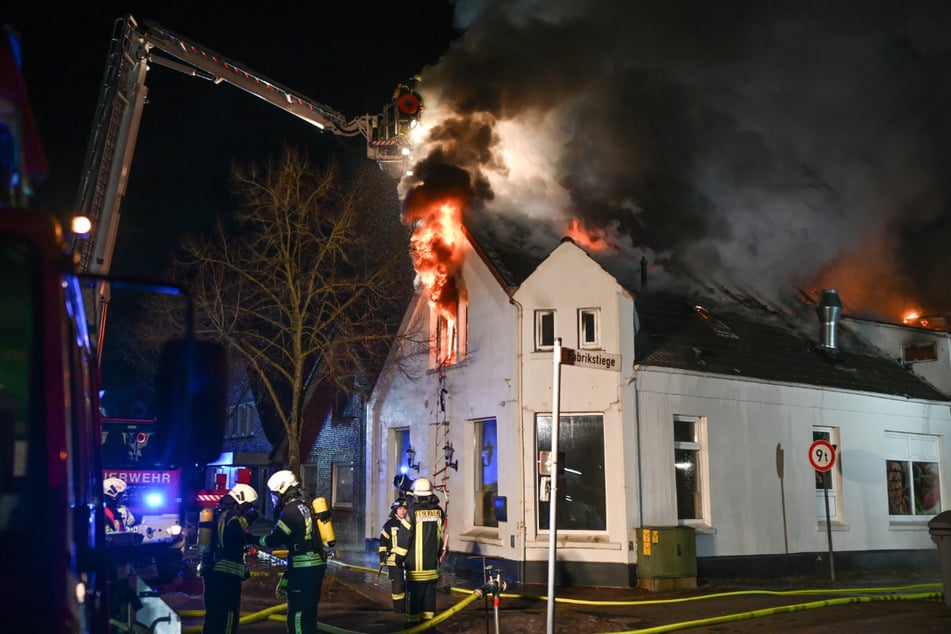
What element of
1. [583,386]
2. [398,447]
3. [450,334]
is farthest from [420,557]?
[398,447]

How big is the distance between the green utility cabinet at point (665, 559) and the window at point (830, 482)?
4.48 metres

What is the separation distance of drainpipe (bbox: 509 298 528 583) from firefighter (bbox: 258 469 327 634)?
235 inches

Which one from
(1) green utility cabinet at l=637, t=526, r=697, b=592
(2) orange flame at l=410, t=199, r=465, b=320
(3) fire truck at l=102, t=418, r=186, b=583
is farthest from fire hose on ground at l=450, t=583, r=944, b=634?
(2) orange flame at l=410, t=199, r=465, b=320

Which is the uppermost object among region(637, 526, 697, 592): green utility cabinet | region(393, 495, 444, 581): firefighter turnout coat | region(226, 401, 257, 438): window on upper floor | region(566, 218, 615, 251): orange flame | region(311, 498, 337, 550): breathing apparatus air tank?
region(566, 218, 615, 251): orange flame

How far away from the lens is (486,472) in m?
14.9

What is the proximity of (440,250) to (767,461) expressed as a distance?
7.57 metres

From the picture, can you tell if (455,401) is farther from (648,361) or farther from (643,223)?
(643,223)

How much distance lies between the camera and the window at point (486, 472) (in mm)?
14711

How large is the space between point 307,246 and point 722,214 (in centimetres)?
1100

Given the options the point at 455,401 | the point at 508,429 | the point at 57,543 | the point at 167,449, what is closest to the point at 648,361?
the point at 508,429

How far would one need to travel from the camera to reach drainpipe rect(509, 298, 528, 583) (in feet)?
44.0

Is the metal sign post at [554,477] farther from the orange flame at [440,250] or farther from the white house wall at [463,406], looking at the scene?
the orange flame at [440,250]

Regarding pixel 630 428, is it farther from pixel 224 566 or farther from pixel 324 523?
pixel 224 566

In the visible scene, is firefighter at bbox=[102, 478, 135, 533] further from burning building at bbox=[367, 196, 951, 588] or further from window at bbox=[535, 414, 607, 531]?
window at bbox=[535, 414, 607, 531]
